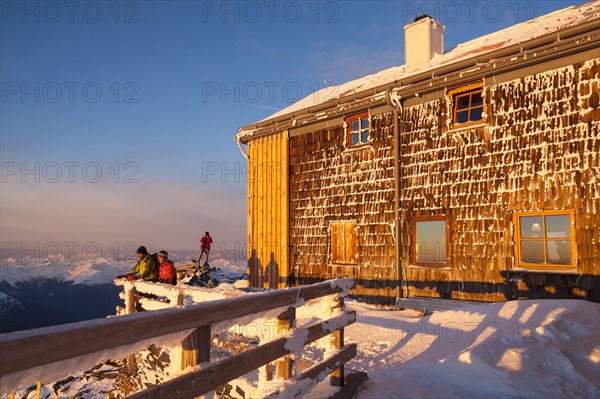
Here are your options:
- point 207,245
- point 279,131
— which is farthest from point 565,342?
point 207,245

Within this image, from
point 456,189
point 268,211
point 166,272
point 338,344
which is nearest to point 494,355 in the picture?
point 338,344

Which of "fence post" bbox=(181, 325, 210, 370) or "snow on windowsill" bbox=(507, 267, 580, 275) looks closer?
"fence post" bbox=(181, 325, 210, 370)

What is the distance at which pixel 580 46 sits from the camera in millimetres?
8859

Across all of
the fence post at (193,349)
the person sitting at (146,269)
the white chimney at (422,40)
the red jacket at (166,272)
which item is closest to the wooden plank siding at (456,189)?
the white chimney at (422,40)

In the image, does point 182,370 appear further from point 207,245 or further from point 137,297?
point 207,245

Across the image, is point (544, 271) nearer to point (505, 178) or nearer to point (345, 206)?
point (505, 178)

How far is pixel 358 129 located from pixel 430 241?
433 cm

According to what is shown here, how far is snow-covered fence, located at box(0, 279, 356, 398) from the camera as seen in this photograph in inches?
67.5

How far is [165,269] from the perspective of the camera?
928 cm

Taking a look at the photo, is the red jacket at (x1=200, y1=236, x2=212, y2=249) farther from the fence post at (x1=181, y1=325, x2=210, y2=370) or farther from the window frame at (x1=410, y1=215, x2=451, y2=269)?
the fence post at (x1=181, y1=325, x2=210, y2=370)

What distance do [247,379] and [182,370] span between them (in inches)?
130

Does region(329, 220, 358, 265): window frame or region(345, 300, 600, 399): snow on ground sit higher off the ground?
region(329, 220, 358, 265): window frame

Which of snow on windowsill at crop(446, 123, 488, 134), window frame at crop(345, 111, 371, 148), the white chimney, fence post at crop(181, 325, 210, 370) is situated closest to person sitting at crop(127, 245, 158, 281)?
fence post at crop(181, 325, 210, 370)

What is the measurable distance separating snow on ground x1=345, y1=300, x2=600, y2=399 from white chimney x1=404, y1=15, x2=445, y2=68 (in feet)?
30.6
